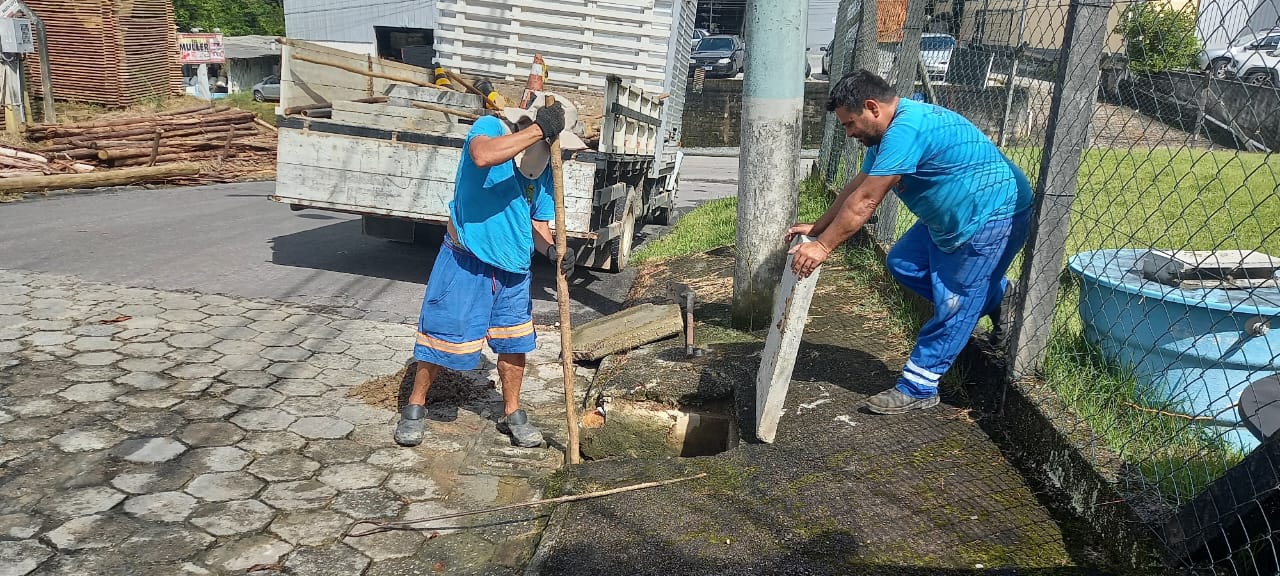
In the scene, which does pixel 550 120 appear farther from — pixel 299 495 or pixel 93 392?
pixel 93 392

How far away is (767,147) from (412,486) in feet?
8.98

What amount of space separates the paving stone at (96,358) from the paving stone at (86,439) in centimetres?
101

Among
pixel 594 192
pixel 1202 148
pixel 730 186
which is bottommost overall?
pixel 730 186

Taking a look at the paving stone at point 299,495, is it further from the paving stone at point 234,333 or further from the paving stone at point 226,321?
the paving stone at point 226,321

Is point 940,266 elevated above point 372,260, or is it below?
above

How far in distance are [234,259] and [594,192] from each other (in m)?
3.52

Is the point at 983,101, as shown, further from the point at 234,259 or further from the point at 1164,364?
the point at 234,259

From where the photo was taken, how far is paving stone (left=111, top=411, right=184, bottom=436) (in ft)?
13.2

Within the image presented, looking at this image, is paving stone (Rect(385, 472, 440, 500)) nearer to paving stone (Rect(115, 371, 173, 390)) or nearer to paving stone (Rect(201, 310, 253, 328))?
paving stone (Rect(115, 371, 173, 390))

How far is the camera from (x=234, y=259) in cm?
771

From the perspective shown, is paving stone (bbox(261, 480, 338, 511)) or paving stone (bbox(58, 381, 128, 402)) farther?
paving stone (bbox(58, 381, 128, 402))

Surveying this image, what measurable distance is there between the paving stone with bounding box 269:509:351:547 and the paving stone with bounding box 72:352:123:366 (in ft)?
7.33

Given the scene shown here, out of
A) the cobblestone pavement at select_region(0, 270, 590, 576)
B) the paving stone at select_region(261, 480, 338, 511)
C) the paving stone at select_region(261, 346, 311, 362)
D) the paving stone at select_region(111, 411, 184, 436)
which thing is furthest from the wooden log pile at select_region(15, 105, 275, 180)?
the paving stone at select_region(261, 480, 338, 511)

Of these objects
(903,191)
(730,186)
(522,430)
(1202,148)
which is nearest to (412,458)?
(522,430)
